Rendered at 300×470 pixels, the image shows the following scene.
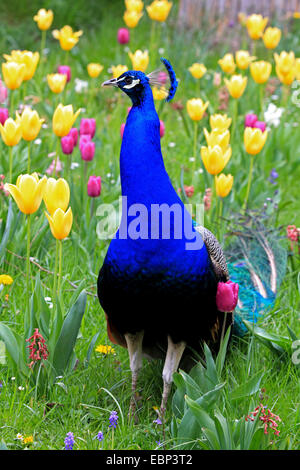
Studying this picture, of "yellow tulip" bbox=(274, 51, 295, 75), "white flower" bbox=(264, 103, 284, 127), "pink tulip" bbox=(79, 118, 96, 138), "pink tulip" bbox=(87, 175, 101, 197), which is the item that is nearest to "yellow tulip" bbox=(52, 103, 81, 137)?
"pink tulip" bbox=(87, 175, 101, 197)

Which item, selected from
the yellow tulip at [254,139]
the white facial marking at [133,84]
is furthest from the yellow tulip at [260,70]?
the white facial marking at [133,84]

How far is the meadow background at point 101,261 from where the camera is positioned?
258 cm

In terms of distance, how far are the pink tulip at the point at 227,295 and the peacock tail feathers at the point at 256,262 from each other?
36.8 inches

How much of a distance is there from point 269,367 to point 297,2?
5.51 metres

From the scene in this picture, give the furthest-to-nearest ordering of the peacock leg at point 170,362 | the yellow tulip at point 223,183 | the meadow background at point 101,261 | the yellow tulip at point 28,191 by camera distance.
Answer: the yellow tulip at point 223,183 → the peacock leg at point 170,362 → the meadow background at point 101,261 → the yellow tulip at point 28,191

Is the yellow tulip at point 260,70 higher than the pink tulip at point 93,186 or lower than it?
higher

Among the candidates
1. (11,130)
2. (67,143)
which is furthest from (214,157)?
(11,130)

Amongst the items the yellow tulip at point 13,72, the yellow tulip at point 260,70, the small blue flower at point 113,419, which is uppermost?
the yellow tulip at point 260,70

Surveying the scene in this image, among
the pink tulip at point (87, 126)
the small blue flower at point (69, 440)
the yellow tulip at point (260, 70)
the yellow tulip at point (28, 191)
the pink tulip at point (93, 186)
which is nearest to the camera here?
the small blue flower at point (69, 440)

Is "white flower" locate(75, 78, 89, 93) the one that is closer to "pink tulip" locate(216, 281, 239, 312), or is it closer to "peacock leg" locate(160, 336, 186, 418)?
"peacock leg" locate(160, 336, 186, 418)

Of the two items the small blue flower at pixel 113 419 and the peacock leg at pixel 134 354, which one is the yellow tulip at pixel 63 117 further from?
the small blue flower at pixel 113 419

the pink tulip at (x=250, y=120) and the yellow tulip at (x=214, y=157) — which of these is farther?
the pink tulip at (x=250, y=120)

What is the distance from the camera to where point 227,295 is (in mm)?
2432
